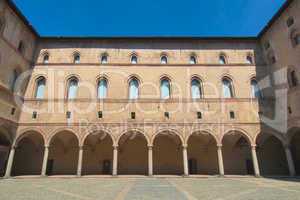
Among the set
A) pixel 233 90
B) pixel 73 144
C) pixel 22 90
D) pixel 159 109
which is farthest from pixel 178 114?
pixel 22 90

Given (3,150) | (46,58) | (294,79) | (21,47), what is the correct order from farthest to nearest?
(46,58)
(21,47)
(294,79)
(3,150)

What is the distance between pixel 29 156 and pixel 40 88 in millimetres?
6759

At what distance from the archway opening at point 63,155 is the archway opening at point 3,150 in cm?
343

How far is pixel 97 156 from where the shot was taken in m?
19.2

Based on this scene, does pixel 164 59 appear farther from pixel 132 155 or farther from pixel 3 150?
pixel 3 150

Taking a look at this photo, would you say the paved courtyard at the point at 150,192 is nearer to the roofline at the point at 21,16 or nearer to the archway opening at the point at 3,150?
the archway opening at the point at 3,150

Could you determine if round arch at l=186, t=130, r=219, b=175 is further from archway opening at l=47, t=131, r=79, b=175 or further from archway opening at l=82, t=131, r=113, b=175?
archway opening at l=47, t=131, r=79, b=175

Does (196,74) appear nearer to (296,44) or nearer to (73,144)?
(296,44)

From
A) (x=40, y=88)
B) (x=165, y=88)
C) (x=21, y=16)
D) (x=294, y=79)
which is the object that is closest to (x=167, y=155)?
(x=165, y=88)

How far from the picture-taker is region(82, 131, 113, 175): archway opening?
18891 mm

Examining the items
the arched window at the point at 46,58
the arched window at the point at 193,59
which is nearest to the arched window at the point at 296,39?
the arched window at the point at 193,59

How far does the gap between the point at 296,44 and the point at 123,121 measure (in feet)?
53.5

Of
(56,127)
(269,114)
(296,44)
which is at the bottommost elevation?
(56,127)

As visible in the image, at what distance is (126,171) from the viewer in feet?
61.7
